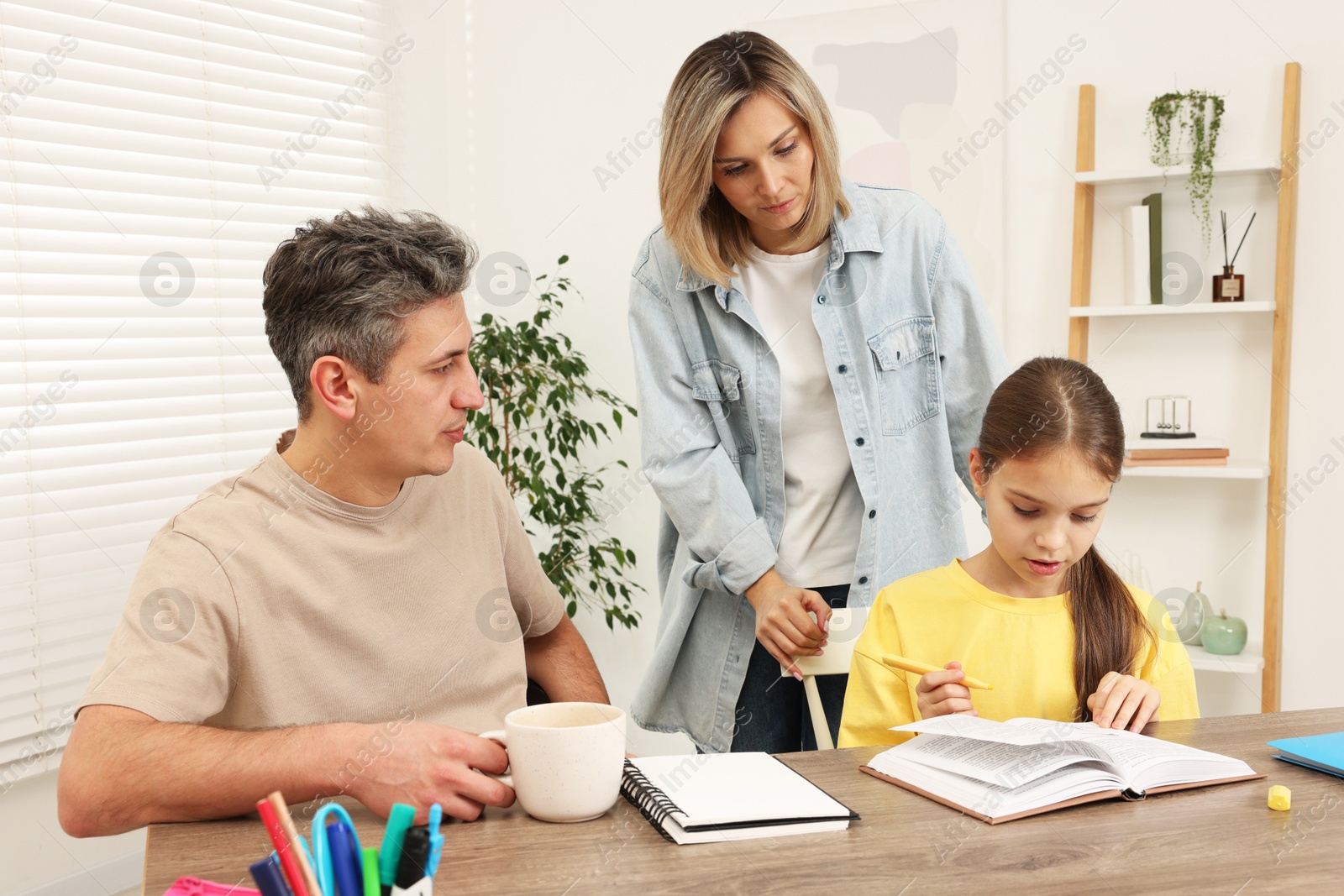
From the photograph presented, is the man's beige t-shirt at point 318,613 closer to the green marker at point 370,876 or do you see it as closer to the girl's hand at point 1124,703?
the green marker at point 370,876

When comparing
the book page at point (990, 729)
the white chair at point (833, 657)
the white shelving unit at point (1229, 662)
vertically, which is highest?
the book page at point (990, 729)

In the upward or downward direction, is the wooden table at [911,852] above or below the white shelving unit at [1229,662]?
above

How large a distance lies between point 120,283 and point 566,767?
2.14 meters

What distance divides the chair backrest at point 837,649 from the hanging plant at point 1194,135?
184cm

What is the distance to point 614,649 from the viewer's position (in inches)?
136

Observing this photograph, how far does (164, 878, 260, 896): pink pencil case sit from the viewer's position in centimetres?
77

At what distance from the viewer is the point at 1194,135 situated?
2.67 m

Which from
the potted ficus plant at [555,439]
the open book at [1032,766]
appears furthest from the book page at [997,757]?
the potted ficus plant at [555,439]

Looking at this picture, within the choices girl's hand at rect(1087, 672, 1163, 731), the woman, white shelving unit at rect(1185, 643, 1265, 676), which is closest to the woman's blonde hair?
the woman

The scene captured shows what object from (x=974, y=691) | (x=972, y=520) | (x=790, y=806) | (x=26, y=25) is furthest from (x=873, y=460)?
(x=26, y=25)

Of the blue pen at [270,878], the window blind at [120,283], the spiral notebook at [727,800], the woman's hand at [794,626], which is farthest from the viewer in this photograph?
the window blind at [120,283]

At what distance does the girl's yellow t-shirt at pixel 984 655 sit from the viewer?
133cm

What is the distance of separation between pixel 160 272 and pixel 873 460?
1.92 meters

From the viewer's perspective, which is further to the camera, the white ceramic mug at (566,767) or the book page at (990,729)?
the book page at (990,729)
